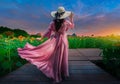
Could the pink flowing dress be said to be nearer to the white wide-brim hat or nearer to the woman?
the woman

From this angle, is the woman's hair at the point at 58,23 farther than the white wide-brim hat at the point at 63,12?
Yes

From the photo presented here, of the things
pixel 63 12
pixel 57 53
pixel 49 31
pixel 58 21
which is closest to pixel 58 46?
pixel 57 53

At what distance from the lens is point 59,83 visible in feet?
32.7

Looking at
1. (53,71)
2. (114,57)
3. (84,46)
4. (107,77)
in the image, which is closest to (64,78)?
(53,71)

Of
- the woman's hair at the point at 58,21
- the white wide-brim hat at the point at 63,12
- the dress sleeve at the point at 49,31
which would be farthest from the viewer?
the dress sleeve at the point at 49,31

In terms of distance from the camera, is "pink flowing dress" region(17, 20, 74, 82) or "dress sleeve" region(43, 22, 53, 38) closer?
"pink flowing dress" region(17, 20, 74, 82)

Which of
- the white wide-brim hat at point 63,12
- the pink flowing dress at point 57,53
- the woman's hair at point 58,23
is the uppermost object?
the white wide-brim hat at point 63,12

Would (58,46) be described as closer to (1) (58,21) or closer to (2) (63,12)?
(1) (58,21)

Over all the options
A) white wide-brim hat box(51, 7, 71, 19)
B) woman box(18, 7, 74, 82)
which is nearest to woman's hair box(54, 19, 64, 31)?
woman box(18, 7, 74, 82)

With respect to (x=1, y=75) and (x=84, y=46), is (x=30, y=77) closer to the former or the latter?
(x=1, y=75)

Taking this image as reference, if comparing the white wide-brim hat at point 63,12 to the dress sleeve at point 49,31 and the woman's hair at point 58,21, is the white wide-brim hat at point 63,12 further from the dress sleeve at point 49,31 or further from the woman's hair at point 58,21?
the dress sleeve at point 49,31

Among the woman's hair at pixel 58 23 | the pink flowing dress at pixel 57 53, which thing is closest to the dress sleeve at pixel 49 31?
the pink flowing dress at pixel 57 53

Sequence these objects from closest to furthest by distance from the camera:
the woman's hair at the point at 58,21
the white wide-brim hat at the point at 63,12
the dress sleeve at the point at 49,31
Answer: the white wide-brim hat at the point at 63,12 < the woman's hair at the point at 58,21 < the dress sleeve at the point at 49,31

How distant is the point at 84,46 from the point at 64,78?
985 inches
